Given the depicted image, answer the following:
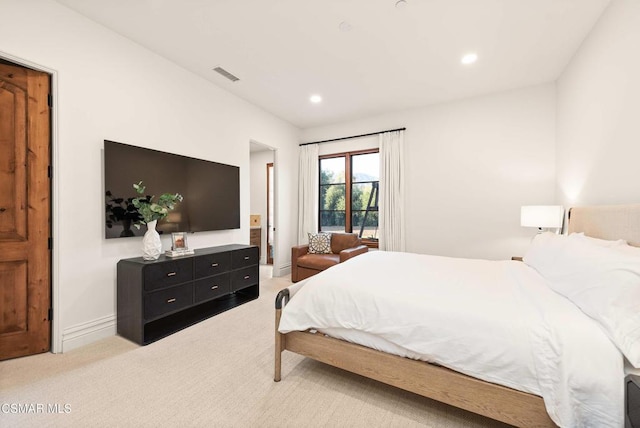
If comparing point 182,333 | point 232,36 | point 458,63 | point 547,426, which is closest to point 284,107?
point 232,36

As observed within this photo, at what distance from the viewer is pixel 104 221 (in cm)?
252

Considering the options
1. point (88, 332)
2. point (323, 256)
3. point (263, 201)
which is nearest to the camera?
point (88, 332)

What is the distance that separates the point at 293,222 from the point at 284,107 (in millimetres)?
2217

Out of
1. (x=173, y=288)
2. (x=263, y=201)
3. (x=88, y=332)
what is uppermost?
(x=263, y=201)

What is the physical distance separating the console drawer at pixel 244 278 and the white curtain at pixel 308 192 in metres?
Result: 1.75

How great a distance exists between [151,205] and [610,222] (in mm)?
3993

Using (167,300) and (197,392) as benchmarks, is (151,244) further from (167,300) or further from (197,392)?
(197,392)

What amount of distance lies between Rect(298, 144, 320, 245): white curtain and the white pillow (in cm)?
382

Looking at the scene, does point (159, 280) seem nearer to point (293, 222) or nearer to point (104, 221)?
point (104, 221)

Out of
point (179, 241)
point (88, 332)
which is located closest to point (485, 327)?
point (179, 241)

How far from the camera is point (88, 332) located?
240cm

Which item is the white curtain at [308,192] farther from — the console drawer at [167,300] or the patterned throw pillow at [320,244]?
the console drawer at [167,300]

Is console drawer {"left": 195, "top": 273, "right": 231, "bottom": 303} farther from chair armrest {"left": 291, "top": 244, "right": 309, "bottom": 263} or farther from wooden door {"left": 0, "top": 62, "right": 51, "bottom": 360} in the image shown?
chair armrest {"left": 291, "top": 244, "right": 309, "bottom": 263}

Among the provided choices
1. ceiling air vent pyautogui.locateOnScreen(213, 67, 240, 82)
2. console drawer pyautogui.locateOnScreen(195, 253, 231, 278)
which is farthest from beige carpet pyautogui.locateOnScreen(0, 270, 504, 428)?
ceiling air vent pyautogui.locateOnScreen(213, 67, 240, 82)
